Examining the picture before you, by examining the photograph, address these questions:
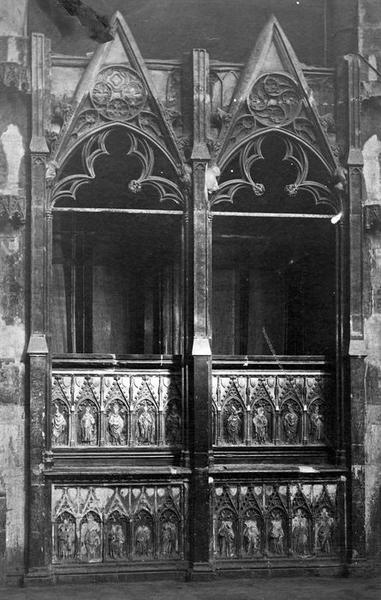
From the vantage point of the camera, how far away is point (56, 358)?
1213cm

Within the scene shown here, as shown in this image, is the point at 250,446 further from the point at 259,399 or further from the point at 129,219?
the point at 129,219

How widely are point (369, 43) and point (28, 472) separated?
638 cm

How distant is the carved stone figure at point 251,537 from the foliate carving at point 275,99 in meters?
4.65

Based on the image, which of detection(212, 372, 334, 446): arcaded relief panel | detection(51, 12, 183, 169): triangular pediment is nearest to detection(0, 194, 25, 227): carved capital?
detection(51, 12, 183, 169): triangular pediment

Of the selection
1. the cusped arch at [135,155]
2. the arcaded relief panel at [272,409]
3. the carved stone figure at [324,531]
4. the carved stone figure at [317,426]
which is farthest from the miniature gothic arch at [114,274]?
the carved stone figure at [324,531]

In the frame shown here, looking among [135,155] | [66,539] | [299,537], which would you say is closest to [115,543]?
[66,539]

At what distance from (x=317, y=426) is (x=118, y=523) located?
2.63 metres

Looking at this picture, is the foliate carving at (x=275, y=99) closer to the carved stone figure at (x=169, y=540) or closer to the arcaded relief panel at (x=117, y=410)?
the arcaded relief panel at (x=117, y=410)

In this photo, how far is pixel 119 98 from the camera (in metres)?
12.3

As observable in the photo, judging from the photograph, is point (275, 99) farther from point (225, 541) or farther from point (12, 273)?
point (225, 541)

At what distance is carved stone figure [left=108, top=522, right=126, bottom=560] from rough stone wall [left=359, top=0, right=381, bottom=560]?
2911 mm

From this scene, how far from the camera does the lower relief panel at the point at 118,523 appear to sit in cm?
1180

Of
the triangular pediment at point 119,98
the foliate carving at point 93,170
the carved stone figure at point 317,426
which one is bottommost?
the carved stone figure at point 317,426

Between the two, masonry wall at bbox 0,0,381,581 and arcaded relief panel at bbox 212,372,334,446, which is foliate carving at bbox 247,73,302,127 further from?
arcaded relief panel at bbox 212,372,334,446
